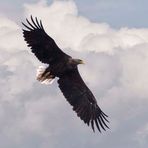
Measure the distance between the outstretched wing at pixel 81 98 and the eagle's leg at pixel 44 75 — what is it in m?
0.75

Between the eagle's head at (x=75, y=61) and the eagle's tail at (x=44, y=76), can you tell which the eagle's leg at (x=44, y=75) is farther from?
the eagle's head at (x=75, y=61)

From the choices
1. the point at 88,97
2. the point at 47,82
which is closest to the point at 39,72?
the point at 47,82

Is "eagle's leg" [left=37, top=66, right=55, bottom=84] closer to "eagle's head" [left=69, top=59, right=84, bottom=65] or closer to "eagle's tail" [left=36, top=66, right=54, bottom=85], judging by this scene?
"eagle's tail" [left=36, top=66, right=54, bottom=85]

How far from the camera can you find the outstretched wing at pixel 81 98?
27.0 m

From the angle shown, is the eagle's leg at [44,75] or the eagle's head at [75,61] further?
the eagle's head at [75,61]

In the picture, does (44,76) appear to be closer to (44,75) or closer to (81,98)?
(44,75)

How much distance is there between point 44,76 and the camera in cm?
2628

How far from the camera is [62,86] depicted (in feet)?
89.8

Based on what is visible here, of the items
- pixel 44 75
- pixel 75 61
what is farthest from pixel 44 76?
pixel 75 61

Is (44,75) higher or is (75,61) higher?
(75,61)

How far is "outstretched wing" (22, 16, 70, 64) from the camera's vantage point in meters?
25.7

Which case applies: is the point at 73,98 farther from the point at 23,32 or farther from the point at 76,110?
the point at 23,32

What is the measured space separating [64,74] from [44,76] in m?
0.75

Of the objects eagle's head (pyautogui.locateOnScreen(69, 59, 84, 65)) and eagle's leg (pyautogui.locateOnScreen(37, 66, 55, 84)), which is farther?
eagle's head (pyautogui.locateOnScreen(69, 59, 84, 65))
